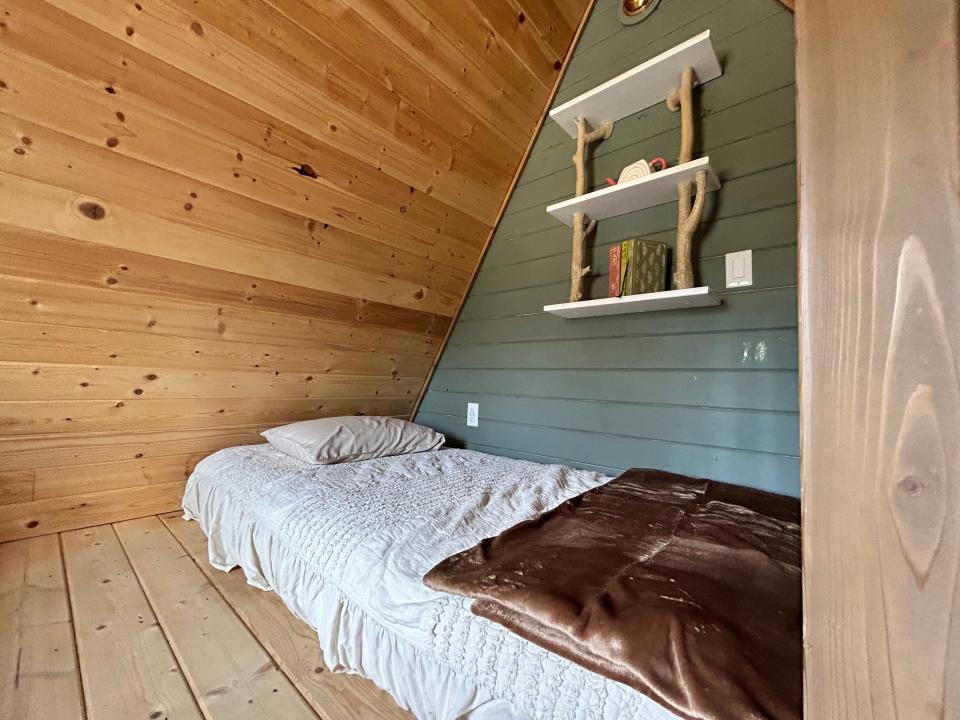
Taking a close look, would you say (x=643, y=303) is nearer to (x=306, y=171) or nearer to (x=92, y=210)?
(x=306, y=171)

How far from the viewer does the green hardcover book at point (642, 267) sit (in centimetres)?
147

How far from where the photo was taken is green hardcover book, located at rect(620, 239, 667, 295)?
57.8 inches

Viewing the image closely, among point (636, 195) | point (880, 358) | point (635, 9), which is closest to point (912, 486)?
point (880, 358)

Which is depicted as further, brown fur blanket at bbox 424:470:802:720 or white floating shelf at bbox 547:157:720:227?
white floating shelf at bbox 547:157:720:227

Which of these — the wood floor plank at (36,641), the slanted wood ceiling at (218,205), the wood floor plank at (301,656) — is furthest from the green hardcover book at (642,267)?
the wood floor plank at (36,641)

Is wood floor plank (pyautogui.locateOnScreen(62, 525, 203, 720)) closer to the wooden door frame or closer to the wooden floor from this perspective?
the wooden floor

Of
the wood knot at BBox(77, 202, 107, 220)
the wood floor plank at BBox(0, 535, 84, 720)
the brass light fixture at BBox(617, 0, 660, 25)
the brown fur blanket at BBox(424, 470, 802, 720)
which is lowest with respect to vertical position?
the wood floor plank at BBox(0, 535, 84, 720)

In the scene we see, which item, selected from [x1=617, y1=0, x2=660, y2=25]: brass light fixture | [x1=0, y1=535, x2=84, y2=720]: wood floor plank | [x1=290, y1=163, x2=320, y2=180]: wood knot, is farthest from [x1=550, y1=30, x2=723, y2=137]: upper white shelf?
[x1=0, y1=535, x2=84, y2=720]: wood floor plank

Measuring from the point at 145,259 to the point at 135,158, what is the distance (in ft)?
1.09

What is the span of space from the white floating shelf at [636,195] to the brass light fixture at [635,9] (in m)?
0.76

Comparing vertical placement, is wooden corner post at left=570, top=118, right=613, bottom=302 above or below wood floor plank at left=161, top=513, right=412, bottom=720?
above

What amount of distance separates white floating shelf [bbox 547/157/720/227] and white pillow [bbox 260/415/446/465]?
124 centimetres

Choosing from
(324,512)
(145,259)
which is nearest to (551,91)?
(145,259)

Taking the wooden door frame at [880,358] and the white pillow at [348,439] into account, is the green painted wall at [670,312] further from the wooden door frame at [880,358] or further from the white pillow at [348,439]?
the wooden door frame at [880,358]
